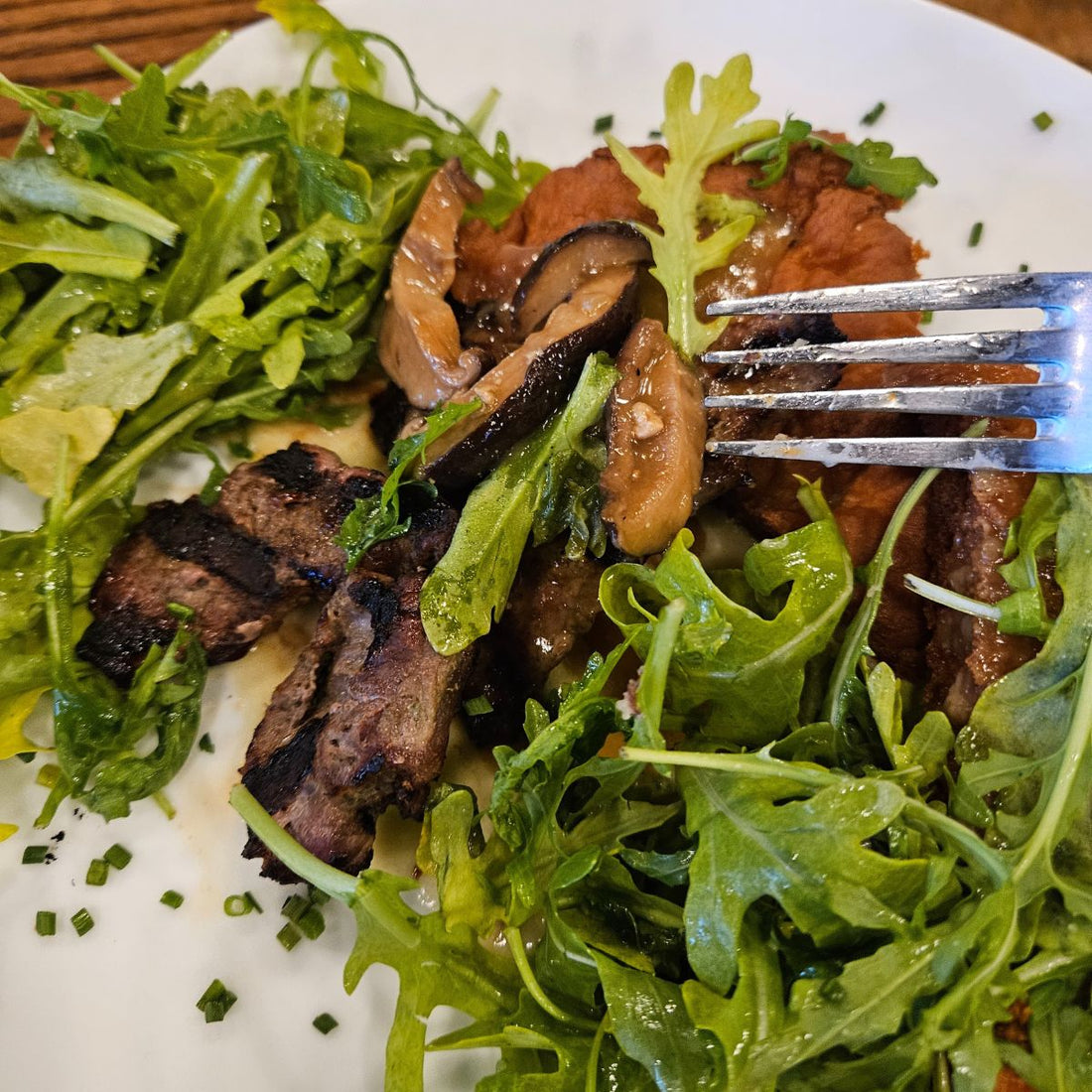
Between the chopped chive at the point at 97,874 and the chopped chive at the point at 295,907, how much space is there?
0.42 metres

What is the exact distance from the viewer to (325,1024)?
6.15 feet

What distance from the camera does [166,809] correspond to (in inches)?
81.3

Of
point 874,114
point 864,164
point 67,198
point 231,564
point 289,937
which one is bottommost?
point 289,937

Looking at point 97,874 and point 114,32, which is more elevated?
point 114,32

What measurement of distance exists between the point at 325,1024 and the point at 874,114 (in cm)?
300

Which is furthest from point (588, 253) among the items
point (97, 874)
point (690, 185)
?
point (97, 874)

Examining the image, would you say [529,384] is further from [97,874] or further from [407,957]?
[97,874]

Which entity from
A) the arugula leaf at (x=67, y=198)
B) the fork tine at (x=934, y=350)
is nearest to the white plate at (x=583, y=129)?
the arugula leaf at (x=67, y=198)

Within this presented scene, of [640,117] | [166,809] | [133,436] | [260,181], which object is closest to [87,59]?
[260,181]

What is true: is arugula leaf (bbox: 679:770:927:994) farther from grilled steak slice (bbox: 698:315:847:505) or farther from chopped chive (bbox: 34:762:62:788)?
chopped chive (bbox: 34:762:62:788)

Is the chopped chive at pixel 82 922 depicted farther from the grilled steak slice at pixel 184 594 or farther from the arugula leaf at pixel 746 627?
the arugula leaf at pixel 746 627

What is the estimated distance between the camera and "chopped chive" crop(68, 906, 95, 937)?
1916 millimetres

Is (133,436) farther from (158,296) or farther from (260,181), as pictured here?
(260,181)

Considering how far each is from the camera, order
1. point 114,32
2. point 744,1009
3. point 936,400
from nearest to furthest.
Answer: point 744,1009, point 936,400, point 114,32
